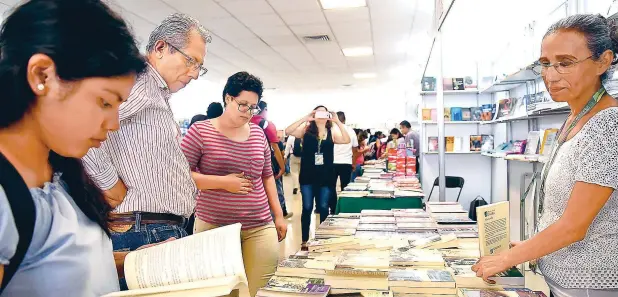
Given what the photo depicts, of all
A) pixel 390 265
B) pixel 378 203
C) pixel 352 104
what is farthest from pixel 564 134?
pixel 352 104

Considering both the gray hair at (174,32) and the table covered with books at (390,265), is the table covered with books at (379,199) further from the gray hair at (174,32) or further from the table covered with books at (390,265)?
the gray hair at (174,32)

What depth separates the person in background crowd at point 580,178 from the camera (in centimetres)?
114

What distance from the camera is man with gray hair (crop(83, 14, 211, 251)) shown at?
1284 mm

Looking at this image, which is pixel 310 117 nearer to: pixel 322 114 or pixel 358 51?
pixel 322 114

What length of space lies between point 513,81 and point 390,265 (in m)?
3.98

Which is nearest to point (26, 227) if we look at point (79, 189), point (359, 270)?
point (79, 189)

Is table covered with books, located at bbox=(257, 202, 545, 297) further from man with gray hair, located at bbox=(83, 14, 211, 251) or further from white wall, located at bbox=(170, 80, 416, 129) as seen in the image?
white wall, located at bbox=(170, 80, 416, 129)

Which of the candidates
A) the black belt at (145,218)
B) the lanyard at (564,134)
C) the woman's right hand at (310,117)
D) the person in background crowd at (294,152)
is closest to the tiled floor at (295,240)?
the person in background crowd at (294,152)

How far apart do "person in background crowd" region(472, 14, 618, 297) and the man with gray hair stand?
94 cm

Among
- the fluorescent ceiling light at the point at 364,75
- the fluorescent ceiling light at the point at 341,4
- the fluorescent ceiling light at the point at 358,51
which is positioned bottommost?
the fluorescent ceiling light at the point at 341,4

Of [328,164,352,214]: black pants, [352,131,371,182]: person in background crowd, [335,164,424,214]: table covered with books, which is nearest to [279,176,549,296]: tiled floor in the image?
[328,164,352,214]: black pants

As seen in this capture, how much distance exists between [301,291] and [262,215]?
34.2 inches

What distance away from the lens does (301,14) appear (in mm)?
5930

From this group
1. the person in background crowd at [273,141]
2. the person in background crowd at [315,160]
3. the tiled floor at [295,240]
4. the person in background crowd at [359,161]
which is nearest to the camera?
the tiled floor at [295,240]
